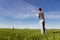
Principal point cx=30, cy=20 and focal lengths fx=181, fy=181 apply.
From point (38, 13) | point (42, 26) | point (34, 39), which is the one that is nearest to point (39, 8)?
point (38, 13)

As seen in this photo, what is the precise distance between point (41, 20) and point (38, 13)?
0.80m

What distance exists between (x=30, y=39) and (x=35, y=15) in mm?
7180

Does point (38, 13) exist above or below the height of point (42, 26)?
above

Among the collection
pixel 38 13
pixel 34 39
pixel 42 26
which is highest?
pixel 38 13

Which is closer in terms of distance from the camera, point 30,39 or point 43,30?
point 30,39

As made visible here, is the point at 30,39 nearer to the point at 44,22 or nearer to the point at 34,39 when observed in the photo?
the point at 34,39

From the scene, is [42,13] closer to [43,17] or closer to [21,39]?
[43,17]

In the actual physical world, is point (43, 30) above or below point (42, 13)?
below

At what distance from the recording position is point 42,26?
19.3 metres

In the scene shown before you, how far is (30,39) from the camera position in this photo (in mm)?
12031

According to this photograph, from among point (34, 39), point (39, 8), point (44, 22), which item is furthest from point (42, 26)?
point (34, 39)

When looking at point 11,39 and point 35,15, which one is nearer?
point 11,39

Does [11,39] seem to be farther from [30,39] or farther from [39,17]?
[39,17]

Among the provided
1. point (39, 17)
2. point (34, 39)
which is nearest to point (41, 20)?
point (39, 17)
